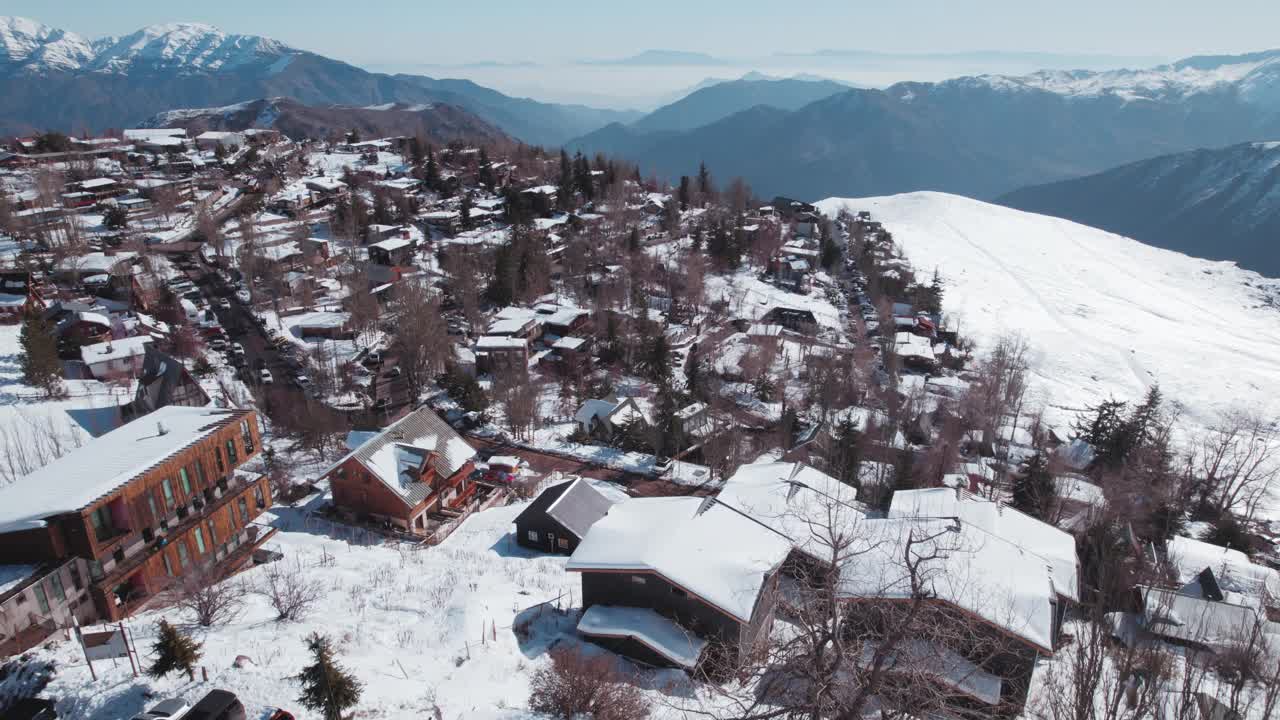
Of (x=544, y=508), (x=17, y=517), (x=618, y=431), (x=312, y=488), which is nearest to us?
(x=17, y=517)

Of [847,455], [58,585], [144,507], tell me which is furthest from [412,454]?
[847,455]

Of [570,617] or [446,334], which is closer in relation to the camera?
[570,617]

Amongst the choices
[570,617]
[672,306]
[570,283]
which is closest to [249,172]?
[570,283]

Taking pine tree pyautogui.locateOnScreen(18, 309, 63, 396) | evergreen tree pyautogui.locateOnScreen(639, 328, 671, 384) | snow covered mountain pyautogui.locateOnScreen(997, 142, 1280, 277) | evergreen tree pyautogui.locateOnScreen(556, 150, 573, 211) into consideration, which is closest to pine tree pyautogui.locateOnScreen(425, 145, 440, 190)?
evergreen tree pyautogui.locateOnScreen(556, 150, 573, 211)

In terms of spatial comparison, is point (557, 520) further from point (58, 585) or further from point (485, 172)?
point (485, 172)

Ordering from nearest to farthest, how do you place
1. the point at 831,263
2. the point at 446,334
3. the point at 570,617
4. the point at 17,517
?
the point at 17,517 < the point at 570,617 < the point at 446,334 < the point at 831,263

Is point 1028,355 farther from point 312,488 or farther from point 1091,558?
point 312,488
